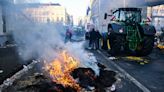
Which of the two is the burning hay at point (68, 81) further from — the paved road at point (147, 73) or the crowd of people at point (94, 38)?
the crowd of people at point (94, 38)

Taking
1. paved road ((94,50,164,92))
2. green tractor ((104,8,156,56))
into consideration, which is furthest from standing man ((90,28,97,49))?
paved road ((94,50,164,92))

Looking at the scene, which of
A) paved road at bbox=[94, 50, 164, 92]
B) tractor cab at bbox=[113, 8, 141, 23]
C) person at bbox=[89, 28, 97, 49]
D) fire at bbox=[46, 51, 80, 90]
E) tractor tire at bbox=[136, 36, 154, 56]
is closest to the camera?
fire at bbox=[46, 51, 80, 90]

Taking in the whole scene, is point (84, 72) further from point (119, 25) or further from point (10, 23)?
point (10, 23)

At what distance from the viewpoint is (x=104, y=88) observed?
8.75 m

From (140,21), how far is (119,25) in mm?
1735

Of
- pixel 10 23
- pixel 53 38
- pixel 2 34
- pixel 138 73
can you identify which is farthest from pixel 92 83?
pixel 2 34

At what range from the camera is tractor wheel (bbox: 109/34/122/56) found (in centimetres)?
1739

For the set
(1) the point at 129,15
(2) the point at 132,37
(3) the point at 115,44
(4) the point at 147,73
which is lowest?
(4) the point at 147,73

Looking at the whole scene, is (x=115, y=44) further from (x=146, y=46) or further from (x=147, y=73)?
(x=147, y=73)

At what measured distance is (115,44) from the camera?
1759cm

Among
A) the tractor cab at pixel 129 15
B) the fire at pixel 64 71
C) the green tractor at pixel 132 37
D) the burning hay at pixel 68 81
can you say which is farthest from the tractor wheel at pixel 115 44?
the burning hay at pixel 68 81

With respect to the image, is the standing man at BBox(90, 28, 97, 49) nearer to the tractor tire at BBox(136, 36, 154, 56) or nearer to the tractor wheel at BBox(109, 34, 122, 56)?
the tractor wheel at BBox(109, 34, 122, 56)

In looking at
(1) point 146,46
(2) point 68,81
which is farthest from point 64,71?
(1) point 146,46

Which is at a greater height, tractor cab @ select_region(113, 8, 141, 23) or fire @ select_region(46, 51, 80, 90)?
tractor cab @ select_region(113, 8, 141, 23)
